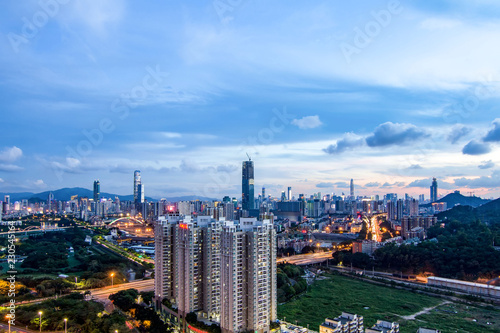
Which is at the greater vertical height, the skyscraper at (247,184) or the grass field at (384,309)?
the skyscraper at (247,184)

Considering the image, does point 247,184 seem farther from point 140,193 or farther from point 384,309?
point 384,309

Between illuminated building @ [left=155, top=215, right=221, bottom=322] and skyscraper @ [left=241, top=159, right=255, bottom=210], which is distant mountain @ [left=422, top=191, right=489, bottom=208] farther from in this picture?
illuminated building @ [left=155, top=215, right=221, bottom=322]

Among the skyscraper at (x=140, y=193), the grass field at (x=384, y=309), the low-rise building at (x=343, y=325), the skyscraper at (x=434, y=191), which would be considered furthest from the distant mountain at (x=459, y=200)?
the low-rise building at (x=343, y=325)

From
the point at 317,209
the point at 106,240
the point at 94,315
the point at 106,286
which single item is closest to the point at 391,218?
the point at 317,209

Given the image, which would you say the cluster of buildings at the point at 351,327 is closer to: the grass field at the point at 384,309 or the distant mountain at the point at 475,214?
the grass field at the point at 384,309

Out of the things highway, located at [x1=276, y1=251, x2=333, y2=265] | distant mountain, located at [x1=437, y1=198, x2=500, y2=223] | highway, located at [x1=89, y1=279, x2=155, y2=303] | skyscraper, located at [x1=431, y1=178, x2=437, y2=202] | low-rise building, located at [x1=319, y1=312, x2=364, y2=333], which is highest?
skyscraper, located at [x1=431, y1=178, x2=437, y2=202]

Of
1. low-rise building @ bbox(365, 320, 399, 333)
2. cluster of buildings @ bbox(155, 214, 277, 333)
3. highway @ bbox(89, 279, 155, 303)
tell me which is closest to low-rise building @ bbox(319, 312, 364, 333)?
low-rise building @ bbox(365, 320, 399, 333)

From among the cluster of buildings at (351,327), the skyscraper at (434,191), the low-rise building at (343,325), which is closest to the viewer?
the cluster of buildings at (351,327)
